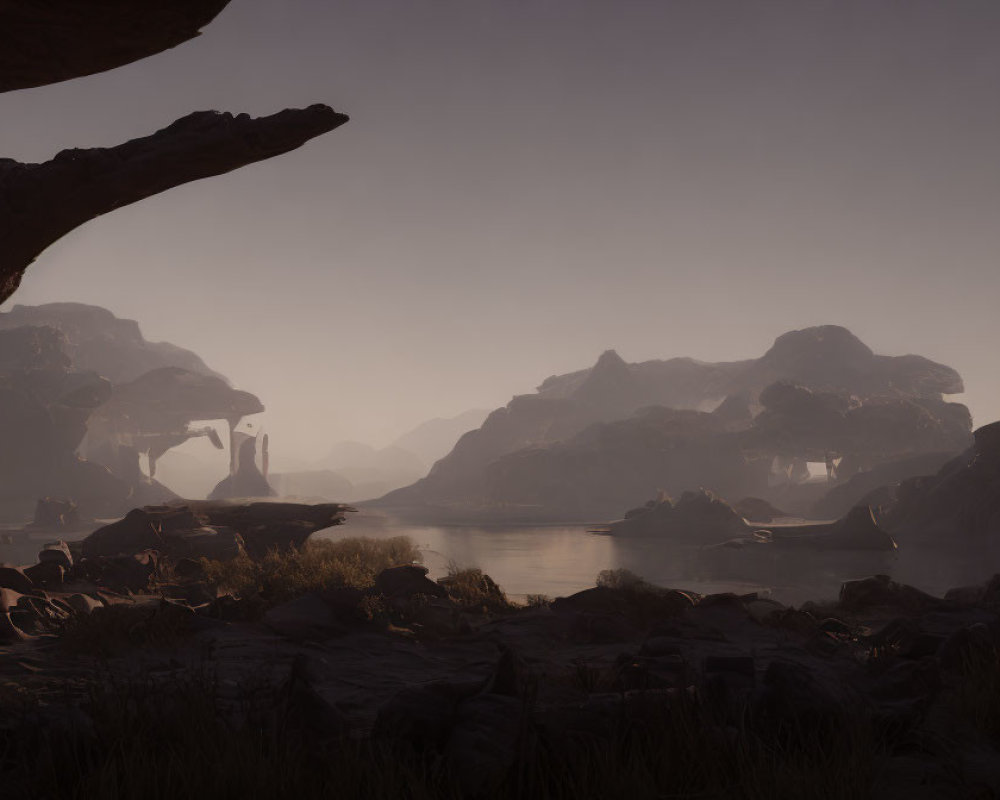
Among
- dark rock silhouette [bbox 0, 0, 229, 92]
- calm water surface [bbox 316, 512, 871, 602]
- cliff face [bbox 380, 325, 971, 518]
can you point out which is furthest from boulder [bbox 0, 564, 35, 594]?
cliff face [bbox 380, 325, 971, 518]

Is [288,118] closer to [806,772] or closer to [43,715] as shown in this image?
[43,715]

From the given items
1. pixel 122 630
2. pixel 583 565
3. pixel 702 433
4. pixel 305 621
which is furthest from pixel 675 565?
pixel 702 433

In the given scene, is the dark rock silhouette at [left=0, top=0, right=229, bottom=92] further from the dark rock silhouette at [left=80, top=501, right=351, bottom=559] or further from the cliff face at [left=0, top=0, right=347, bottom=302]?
the dark rock silhouette at [left=80, top=501, right=351, bottom=559]

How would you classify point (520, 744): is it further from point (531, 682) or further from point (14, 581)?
point (14, 581)

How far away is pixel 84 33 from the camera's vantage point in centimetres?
506

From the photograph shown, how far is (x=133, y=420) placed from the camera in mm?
94625

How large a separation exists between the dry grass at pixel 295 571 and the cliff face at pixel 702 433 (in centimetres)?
5122

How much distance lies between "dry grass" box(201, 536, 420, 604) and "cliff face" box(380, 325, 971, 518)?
51218 mm

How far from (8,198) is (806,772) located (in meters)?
8.04

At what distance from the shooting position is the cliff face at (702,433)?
68750mm

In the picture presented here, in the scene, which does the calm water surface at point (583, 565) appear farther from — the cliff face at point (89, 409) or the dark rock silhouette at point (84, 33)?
the cliff face at point (89, 409)

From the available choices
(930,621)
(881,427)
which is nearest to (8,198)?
(930,621)

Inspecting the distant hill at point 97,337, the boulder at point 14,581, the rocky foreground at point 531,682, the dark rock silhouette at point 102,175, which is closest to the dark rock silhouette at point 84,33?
the dark rock silhouette at point 102,175

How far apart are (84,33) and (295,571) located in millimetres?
12741
